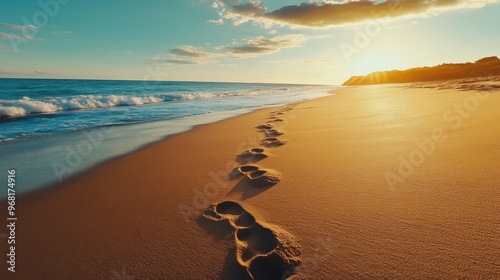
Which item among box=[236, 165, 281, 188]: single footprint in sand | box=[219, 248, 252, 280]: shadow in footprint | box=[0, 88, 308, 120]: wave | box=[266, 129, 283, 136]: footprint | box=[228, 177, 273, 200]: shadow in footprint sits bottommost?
box=[219, 248, 252, 280]: shadow in footprint

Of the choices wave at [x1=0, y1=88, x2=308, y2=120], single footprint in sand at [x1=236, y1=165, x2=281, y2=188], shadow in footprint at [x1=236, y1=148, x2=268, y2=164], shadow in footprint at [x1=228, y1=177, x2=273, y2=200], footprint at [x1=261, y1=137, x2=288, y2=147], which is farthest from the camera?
wave at [x1=0, y1=88, x2=308, y2=120]

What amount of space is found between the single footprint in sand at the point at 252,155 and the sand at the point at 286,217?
0.12ft

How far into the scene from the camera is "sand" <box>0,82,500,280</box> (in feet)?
5.49

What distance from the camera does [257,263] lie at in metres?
1.76

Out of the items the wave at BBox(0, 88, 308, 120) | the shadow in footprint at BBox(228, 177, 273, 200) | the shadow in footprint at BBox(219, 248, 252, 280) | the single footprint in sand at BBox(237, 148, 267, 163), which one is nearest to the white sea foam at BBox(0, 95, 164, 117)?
the wave at BBox(0, 88, 308, 120)

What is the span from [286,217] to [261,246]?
1.32 feet

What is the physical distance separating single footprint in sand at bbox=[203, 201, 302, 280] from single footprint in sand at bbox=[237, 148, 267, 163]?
1686 mm

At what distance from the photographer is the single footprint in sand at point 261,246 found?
1.69 m

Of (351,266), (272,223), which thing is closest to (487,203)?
(351,266)

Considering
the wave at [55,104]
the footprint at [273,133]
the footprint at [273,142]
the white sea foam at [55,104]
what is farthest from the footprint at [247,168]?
the white sea foam at [55,104]

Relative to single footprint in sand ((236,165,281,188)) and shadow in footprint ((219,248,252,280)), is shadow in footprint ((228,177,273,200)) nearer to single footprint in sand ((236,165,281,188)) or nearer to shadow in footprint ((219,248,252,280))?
single footprint in sand ((236,165,281,188))

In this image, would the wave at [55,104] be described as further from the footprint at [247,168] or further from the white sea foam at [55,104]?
the footprint at [247,168]

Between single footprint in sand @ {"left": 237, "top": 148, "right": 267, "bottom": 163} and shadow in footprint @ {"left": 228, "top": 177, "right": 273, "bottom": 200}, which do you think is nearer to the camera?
shadow in footprint @ {"left": 228, "top": 177, "right": 273, "bottom": 200}

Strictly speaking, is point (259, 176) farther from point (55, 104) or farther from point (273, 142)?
point (55, 104)
